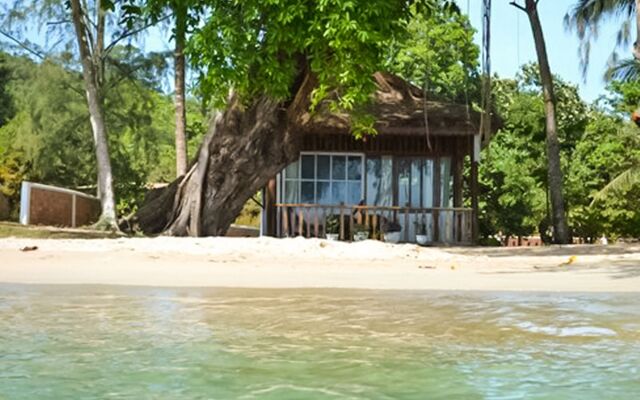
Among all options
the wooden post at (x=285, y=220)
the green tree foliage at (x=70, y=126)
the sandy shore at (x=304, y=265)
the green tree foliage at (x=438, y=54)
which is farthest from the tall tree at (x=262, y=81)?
the green tree foliage at (x=438, y=54)

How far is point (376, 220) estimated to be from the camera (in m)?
16.9

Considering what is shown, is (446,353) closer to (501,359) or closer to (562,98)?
(501,359)

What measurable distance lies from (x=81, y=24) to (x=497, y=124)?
8.93 m

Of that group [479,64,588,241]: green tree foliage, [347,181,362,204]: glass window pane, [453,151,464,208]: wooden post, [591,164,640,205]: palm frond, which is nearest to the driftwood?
[347,181,362,204]: glass window pane

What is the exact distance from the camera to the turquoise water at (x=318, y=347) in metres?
3.59

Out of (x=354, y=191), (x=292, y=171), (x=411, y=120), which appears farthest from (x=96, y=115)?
(x=411, y=120)

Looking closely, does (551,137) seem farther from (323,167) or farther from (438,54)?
(438,54)

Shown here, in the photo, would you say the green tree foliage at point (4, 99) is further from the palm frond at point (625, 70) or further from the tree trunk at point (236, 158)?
the palm frond at point (625, 70)

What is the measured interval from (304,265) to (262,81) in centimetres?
347

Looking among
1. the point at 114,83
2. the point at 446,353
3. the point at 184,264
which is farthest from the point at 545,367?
the point at 114,83

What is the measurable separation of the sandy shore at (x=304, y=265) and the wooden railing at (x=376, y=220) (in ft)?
11.0

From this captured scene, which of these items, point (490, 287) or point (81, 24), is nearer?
point (490, 287)

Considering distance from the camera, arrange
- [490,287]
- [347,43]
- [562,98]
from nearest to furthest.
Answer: [490,287]
[347,43]
[562,98]

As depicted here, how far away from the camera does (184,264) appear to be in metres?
10.2
